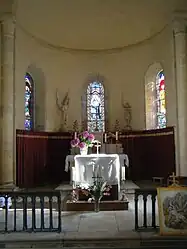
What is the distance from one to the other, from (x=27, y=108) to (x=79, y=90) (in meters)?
2.21

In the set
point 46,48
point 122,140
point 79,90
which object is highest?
point 46,48

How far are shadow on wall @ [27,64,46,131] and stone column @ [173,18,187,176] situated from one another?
16.6 ft

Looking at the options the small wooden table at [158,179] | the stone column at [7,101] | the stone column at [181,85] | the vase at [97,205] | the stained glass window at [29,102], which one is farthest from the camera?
the stained glass window at [29,102]

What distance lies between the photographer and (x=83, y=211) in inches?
282

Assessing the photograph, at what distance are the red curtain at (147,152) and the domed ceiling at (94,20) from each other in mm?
3647

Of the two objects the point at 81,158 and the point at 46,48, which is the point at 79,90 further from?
the point at 81,158

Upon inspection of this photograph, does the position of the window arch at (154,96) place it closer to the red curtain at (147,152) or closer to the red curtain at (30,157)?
the red curtain at (147,152)

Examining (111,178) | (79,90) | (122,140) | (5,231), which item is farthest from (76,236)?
(79,90)

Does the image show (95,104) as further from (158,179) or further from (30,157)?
(158,179)

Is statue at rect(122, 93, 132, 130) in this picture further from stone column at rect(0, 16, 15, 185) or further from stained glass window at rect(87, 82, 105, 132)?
stone column at rect(0, 16, 15, 185)

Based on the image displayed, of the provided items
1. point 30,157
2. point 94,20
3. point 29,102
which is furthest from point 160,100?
point 30,157

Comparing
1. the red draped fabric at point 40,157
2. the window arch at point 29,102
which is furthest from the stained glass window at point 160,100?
the window arch at point 29,102

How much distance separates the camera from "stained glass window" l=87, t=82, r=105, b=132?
13.6m

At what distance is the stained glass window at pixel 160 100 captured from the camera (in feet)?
42.1
